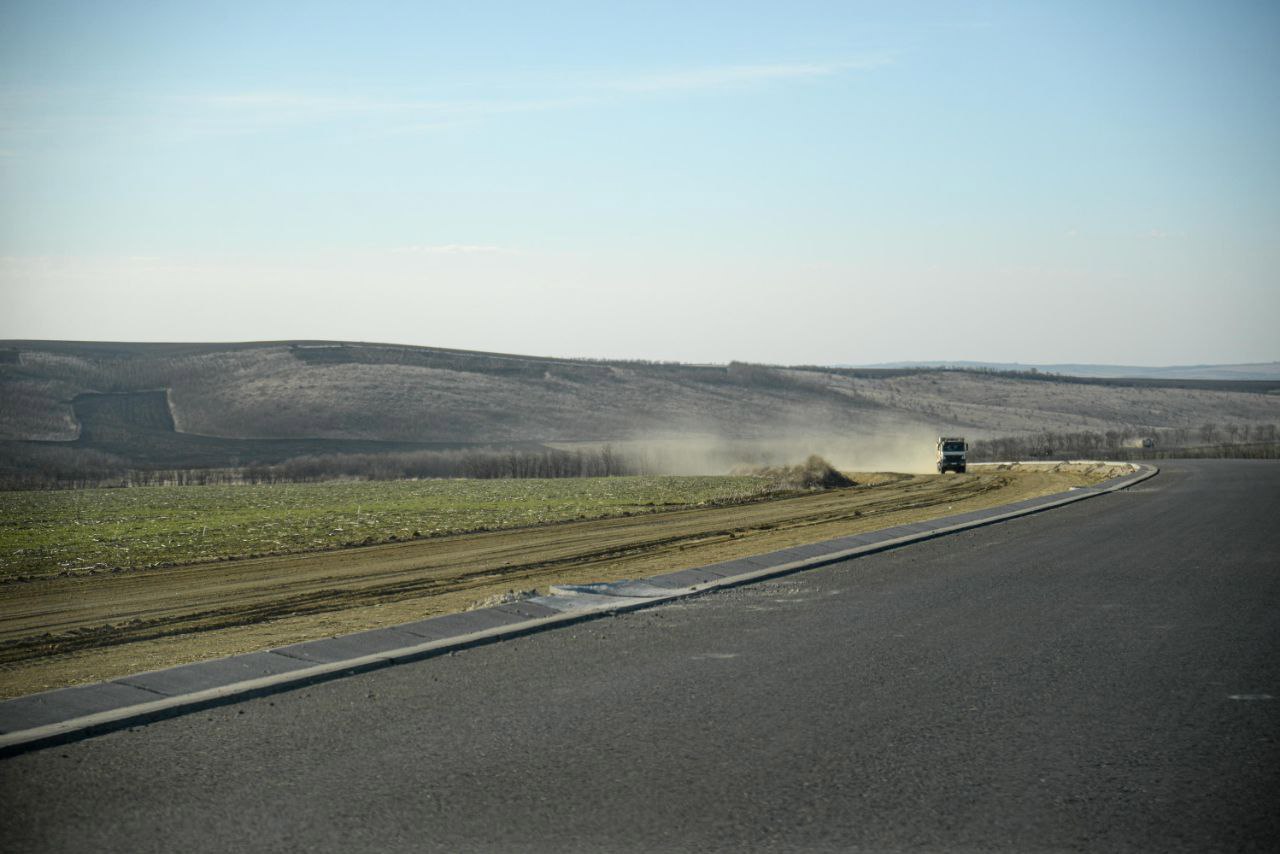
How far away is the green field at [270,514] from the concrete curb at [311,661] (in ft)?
48.0

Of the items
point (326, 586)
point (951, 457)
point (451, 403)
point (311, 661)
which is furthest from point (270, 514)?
point (451, 403)

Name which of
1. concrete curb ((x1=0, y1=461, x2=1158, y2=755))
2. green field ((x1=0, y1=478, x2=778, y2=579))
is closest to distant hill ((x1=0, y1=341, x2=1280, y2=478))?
green field ((x1=0, y1=478, x2=778, y2=579))

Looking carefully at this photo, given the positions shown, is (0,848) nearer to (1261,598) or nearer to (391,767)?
(391,767)

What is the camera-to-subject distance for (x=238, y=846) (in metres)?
5.61

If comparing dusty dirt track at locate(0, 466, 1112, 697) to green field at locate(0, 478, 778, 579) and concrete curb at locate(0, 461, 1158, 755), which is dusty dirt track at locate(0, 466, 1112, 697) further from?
green field at locate(0, 478, 778, 579)

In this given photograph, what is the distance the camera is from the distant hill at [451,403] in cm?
10500

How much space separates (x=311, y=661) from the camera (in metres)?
9.97

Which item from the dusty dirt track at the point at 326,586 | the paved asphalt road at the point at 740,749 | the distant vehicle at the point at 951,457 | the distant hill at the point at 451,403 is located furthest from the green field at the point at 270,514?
the distant hill at the point at 451,403

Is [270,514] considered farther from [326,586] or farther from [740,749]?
[740,749]

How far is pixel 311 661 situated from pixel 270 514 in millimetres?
32360

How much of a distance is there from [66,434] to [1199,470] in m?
84.8

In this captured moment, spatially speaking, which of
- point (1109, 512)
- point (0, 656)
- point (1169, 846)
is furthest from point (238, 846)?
point (1109, 512)

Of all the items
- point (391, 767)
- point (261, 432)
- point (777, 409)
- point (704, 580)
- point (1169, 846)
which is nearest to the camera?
point (1169, 846)

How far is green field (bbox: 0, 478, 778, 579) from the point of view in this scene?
27.7m
